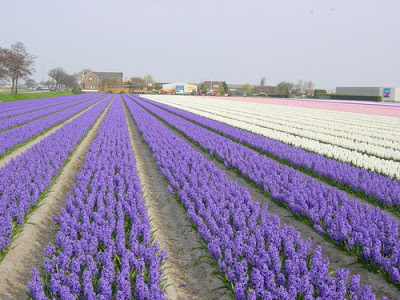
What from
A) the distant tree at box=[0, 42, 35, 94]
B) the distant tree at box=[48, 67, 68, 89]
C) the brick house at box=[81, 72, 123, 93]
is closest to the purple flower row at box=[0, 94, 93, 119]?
the distant tree at box=[0, 42, 35, 94]

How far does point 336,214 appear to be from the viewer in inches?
272

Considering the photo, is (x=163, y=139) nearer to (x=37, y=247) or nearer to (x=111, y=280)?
(x=37, y=247)

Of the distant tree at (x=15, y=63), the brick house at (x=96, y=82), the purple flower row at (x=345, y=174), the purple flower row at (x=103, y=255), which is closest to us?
the purple flower row at (x=103, y=255)

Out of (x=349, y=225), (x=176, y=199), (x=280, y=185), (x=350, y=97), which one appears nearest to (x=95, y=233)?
(x=176, y=199)

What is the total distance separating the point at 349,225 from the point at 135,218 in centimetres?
387

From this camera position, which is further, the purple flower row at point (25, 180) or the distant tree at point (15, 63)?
the distant tree at point (15, 63)

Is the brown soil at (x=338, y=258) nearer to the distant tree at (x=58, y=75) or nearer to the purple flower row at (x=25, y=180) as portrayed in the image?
the purple flower row at (x=25, y=180)

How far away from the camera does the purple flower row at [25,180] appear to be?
6375mm

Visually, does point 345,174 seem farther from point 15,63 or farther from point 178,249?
point 15,63

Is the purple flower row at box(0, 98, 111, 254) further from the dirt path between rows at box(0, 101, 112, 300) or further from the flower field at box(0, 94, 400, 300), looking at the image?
the dirt path between rows at box(0, 101, 112, 300)

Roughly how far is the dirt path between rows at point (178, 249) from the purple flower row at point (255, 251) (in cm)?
29

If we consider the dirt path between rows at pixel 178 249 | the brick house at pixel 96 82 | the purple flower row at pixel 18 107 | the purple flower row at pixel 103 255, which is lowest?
the dirt path between rows at pixel 178 249

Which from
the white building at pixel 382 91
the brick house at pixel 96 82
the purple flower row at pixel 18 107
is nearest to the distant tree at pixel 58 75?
the brick house at pixel 96 82

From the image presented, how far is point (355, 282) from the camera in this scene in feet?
14.5
